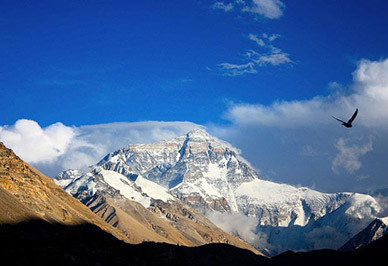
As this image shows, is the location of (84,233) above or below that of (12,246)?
above

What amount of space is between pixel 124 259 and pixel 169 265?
10.3 meters

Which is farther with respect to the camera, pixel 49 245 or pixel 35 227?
pixel 35 227

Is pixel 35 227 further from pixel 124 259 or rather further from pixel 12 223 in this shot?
pixel 124 259

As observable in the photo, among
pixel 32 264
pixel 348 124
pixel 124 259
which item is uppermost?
pixel 348 124

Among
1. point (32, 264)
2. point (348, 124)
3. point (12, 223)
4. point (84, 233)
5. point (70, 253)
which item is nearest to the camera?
point (348, 124)

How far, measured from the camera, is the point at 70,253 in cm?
8906

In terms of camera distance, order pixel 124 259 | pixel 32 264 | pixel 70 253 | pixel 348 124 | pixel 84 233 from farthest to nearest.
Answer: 1. pixel 84 233
2. pixel 124 259
3. pixel 70 253
4. pixel 32 264
5. pixel 348 124

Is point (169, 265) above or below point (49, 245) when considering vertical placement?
above

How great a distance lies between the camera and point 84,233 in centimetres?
11856

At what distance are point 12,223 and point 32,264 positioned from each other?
11417cm

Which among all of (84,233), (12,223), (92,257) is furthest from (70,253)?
(12,223)

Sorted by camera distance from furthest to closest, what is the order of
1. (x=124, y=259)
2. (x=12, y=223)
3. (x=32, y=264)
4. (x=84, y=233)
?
(x=12, y=223) < (x=84, y=233) < (x=124, y=259) < (x=32, y=264)

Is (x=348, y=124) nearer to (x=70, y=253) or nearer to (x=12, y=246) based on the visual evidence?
(x=70, y=253)

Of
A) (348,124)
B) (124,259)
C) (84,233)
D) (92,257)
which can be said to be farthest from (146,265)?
(348,124)
